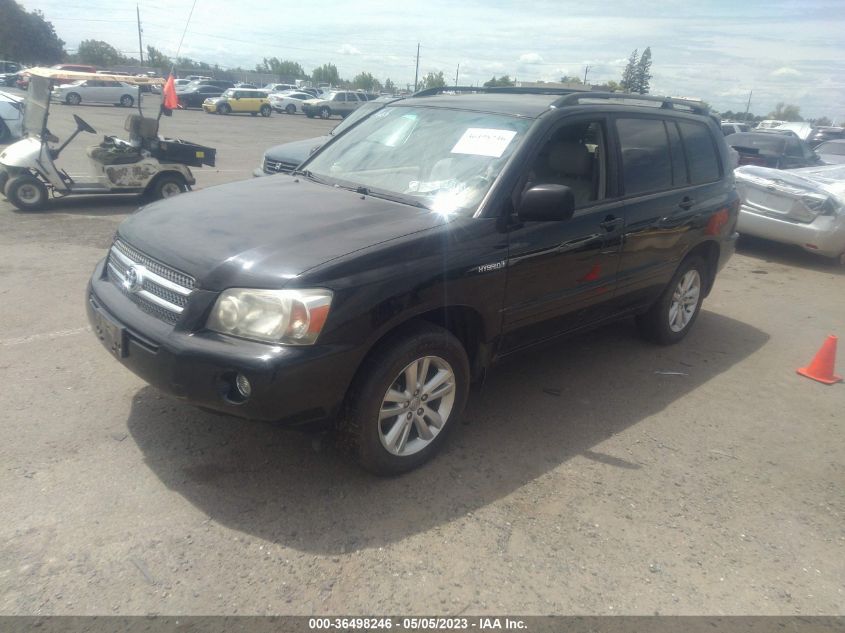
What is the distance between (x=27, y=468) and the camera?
3.20 m

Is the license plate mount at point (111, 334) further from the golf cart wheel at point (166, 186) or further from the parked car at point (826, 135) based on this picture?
the parked car at point (826, 135)

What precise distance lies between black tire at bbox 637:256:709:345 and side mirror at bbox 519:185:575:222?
2121 millimetres

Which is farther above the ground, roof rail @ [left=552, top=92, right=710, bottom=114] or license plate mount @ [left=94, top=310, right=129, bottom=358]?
roof rail @ [left=552, top=92, right=710, bottom=114]

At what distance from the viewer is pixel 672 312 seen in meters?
5.40

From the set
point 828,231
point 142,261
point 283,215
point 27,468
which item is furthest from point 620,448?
point 828,231

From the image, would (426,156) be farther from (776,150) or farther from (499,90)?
(776,150)

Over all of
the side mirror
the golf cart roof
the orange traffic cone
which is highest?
the golf cart roof

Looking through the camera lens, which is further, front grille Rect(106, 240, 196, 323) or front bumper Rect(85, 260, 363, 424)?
front grille Rect(106, 240, 196, 323)

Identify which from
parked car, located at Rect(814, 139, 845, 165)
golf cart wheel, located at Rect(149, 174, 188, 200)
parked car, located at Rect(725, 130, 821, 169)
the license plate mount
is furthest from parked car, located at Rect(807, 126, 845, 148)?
the license plate mount

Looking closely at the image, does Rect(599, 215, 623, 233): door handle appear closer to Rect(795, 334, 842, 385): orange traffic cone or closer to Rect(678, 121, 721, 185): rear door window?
Rect(678, 121, 721, 185): rear door window

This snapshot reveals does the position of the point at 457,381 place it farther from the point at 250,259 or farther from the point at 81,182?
the point at 81,182

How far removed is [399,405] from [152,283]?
4.41ft

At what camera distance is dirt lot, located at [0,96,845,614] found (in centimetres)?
262

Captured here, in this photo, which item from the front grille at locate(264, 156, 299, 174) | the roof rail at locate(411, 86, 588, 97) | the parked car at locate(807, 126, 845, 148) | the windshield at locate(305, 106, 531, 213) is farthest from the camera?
the parked car at locate(807, 126, 845, 148)
